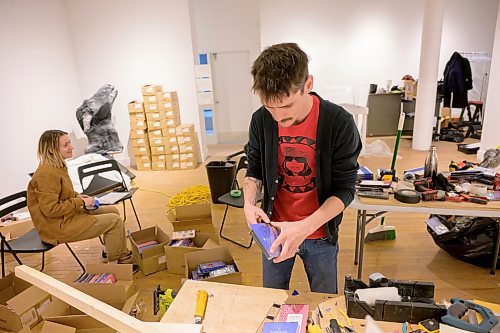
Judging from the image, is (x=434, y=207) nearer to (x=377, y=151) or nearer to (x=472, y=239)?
(x=472, y=239)

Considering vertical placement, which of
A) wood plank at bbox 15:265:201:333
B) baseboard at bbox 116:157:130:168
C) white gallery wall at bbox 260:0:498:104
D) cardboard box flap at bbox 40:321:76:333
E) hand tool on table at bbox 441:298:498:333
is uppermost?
white gallery wall at bbox 260:0:498:104

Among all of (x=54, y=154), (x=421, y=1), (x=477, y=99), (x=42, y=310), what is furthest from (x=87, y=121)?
(x=477, y=99)

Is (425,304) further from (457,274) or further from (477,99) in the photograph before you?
(477,99)

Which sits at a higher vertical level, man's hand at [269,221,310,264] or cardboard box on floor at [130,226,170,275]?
man's hand at [269,221,310,264]

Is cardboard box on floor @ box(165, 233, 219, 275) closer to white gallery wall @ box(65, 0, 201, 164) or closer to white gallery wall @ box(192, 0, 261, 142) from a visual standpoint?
white gallery wall @ box(65, 0, 201, 164)

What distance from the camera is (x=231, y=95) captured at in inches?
307

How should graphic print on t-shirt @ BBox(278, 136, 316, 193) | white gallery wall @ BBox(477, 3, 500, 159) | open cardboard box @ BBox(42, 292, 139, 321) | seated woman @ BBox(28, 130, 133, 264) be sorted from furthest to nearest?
white gallery wall @ BBox(477, 3, 500, 159) → seated woman @ BBox(28, 130, 133, 264) → open cardboard box @ BBox(42, 292, 139, 321) → graphic print on t-shirt @ BBox(278, 136, 316, 193)

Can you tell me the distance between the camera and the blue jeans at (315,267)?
4.52ft

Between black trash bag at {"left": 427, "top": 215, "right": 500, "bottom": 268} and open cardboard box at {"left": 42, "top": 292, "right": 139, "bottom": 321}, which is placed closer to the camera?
open cardboard box at {"left": 42, "top": 292, "right": 139, "bottom": 321}

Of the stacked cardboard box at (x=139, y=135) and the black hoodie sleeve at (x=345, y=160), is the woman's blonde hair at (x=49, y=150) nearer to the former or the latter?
the black hoodie sleeve at (x=345, y=160)

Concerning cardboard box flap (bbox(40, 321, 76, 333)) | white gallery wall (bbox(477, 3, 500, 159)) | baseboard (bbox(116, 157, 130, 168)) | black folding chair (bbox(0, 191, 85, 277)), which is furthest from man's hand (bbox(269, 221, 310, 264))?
baseboard (bbox(116, 157, 130, 168))

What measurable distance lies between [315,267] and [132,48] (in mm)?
5507

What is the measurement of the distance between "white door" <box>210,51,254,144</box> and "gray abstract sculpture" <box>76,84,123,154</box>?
2.67 meters

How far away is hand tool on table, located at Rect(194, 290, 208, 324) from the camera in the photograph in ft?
3.75
